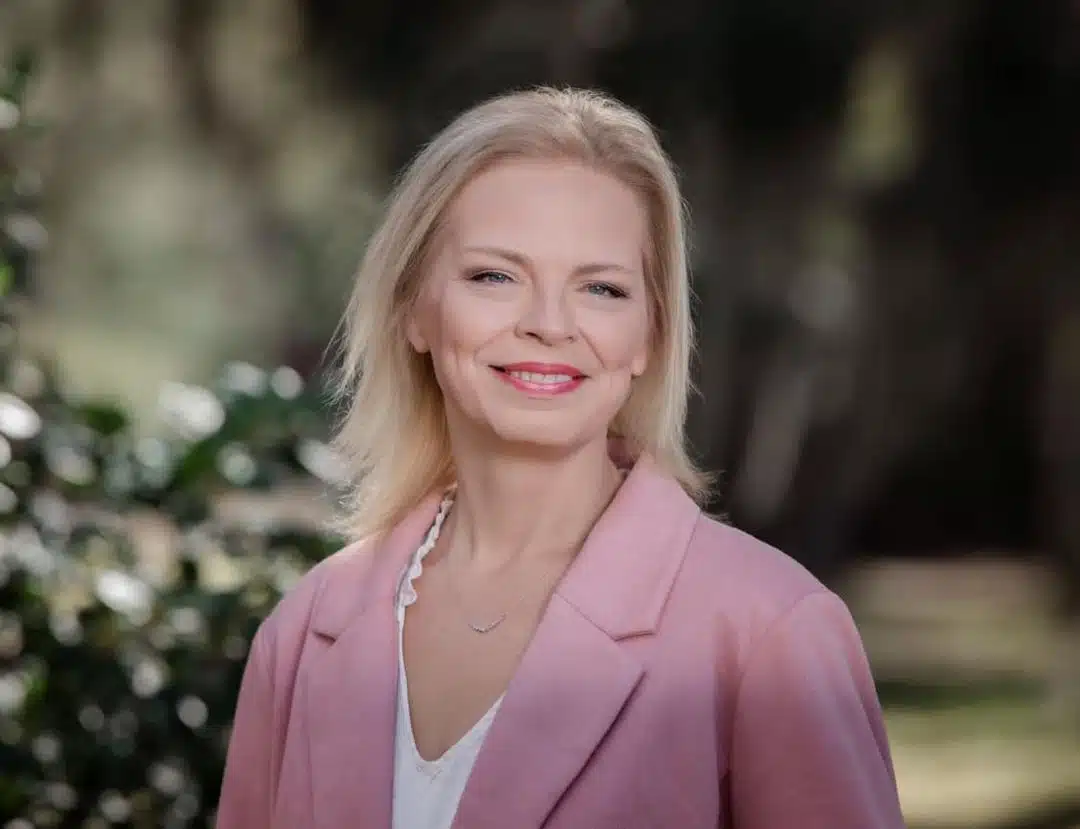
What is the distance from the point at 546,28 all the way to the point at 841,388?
5.91ft

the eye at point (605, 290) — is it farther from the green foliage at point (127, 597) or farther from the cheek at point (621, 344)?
the green foliage at point (127, 597)

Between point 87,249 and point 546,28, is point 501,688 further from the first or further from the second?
point 87,249

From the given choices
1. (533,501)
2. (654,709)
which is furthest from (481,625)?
(654,709)

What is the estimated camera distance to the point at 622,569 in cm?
168

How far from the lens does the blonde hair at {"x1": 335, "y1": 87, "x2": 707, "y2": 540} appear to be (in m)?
1.73

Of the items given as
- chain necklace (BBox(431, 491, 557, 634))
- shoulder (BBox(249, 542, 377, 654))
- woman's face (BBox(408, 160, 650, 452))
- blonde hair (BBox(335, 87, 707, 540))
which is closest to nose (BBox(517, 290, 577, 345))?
woman's face (BBox(408, 160, 650, 452))

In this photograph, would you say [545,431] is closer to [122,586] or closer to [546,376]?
[546,376]

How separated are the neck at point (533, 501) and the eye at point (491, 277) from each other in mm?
184

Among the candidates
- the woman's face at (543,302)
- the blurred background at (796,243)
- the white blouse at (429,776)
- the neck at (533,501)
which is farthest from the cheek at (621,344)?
the blurred background at (796,243)

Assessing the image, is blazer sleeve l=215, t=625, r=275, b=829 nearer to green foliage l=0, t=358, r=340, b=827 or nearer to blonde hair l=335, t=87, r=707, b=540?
blonde hair l=335, t=87, r=707, b=540

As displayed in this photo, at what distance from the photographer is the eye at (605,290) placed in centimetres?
169

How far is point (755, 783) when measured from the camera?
1.54 m

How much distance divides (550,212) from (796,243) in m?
5.20

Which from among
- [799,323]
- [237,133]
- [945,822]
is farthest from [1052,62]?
A: [237,133]
